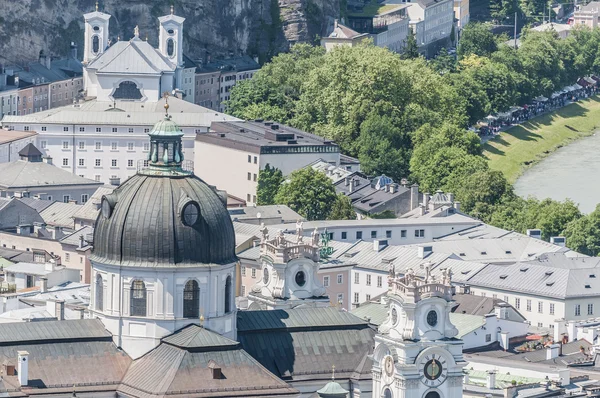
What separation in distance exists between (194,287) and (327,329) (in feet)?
21.3

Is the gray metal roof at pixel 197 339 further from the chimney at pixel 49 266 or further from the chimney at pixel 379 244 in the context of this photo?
the chimney at pixel 379 244

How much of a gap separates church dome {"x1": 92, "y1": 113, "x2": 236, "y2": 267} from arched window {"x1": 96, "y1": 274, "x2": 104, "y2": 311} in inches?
34.6

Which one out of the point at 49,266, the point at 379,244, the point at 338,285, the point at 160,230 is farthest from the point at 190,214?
the point at 379,244

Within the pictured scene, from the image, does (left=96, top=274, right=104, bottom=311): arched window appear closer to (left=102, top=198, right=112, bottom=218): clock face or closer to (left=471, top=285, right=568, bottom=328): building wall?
(left=102, top=198, right=112, bottom=218): clock face

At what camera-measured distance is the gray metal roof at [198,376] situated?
111625 mm

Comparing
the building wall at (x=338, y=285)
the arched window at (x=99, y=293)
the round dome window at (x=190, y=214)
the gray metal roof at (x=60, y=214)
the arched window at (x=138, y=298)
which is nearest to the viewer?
the arched window at (x=138, y=298)

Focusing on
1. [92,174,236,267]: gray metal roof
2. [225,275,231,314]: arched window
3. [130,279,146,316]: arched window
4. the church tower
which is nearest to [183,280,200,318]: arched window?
[92,174,236,267]: gray metal roof

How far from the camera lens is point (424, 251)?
17038 centimetres

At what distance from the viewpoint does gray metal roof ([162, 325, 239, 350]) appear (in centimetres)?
11288

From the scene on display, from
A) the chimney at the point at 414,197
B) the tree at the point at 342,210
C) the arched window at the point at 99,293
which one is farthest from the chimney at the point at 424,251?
the arched window at the point at 99,293

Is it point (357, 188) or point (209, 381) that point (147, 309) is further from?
point (357, 188)

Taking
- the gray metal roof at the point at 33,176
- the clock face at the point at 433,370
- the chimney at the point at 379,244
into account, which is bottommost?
the clock face at the point at 433,370

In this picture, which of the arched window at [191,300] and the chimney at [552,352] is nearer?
the arched window at [191,300]

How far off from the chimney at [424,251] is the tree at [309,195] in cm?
1751
